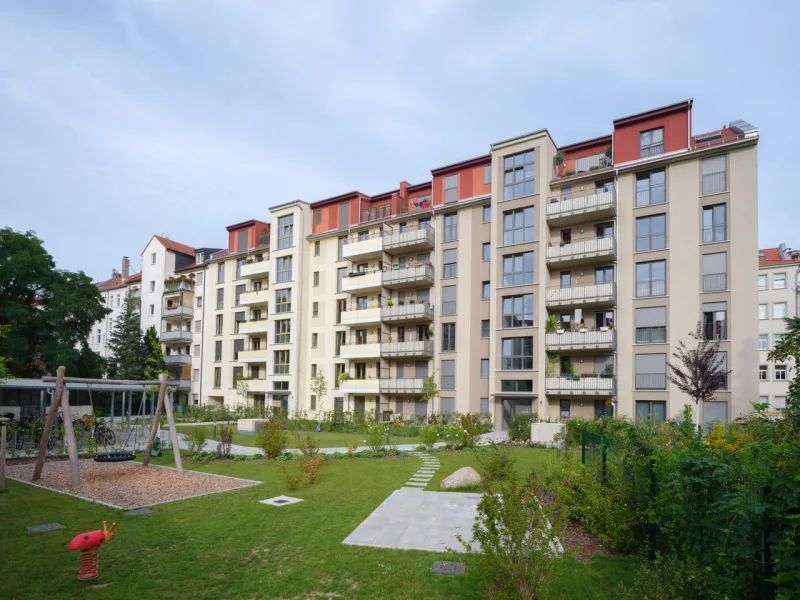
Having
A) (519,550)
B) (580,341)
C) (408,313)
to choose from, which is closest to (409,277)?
(408,313)

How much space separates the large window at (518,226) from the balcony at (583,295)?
13.2 feet

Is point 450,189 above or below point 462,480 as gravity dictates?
above

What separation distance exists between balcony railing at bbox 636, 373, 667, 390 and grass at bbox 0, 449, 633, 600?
71.0 feet

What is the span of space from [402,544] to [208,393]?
158 feet

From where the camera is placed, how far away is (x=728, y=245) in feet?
91.3

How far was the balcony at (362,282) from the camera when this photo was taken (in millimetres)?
40156

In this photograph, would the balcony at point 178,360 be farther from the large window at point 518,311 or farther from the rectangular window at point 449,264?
the large window at point 518,311

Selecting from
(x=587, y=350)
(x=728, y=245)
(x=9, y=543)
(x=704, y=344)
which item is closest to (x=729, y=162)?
(x=728, y=245)

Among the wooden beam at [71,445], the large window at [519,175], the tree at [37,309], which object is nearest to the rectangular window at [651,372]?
the large window at [519,175]

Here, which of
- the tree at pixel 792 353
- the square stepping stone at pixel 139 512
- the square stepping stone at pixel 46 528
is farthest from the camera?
the square stepping stone at pixel 139 512

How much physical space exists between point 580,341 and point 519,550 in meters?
26.4

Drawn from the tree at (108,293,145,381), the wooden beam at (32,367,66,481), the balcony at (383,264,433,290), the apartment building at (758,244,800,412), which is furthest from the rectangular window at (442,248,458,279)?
the apartment building at (758,244,800,412)

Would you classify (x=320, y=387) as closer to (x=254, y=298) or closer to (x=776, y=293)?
(x=254, y=298)

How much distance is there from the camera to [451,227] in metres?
38.3
